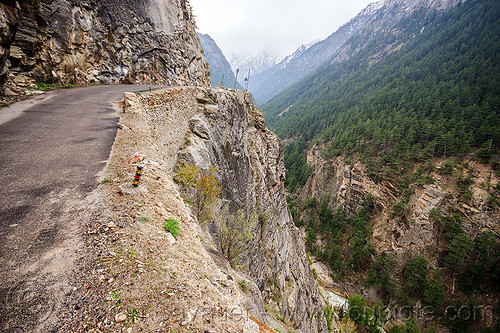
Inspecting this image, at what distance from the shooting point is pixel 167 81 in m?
33.1

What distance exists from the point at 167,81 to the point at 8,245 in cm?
3423

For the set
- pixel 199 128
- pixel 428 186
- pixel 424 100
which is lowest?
pixel 428 186

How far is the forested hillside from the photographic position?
57.2 meters

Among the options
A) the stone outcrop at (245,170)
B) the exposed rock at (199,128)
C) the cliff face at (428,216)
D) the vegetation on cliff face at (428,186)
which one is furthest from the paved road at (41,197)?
the cliff face at (428,216)

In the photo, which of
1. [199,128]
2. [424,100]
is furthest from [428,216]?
[424,100]

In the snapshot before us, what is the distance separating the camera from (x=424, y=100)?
80.6 metres

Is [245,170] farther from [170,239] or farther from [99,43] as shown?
[99,43]

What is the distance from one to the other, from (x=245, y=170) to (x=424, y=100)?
95.7 meters

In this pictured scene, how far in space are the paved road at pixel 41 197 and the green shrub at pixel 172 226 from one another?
74.5 inches

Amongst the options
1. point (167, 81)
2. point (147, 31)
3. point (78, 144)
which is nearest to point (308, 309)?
point (78, 144)

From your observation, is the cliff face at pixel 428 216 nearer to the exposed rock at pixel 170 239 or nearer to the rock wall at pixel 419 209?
the rock wall at pixel 419 209

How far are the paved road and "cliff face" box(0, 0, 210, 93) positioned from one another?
7.31 meters

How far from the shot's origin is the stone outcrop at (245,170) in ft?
45.0

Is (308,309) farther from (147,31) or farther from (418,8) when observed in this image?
(418,8)
